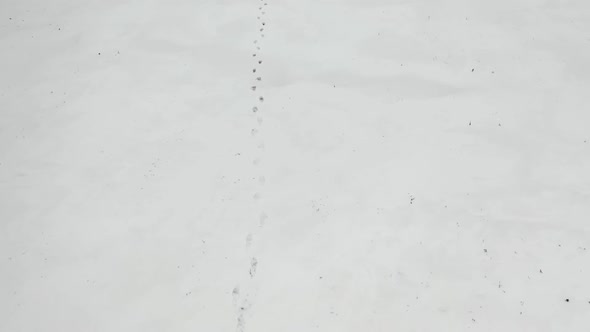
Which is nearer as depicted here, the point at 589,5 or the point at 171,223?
the point at 171,223

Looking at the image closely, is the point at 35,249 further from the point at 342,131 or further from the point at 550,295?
the point at 550,295

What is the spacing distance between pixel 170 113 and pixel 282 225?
3.33 feet

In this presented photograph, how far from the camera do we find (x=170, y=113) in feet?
10.3

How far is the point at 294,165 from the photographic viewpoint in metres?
2.91

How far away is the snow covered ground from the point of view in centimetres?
240

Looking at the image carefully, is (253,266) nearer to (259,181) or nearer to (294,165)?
(259,181)

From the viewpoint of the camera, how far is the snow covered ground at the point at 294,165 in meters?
2.40

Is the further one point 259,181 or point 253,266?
point 259,181

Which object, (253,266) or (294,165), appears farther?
(294,165)

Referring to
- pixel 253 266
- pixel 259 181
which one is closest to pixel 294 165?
pixel 259 181

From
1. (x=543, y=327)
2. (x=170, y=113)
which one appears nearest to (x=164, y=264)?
(x=170, y=113)

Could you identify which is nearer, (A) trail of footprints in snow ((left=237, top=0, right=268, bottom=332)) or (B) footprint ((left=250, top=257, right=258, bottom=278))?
(A) trail of footprints in snow ((left=237, top=0, right=268, bottom=332))

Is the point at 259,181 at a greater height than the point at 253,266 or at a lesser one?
greater

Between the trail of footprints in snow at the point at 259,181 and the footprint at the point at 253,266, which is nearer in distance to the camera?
the trail of footprints in snow at the point at 259,181
